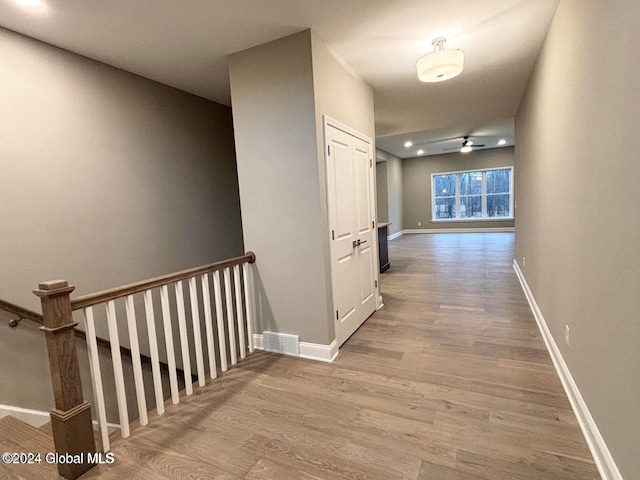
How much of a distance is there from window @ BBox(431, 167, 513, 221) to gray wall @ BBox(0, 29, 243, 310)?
9023 millimetres

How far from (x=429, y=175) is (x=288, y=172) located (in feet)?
31.4

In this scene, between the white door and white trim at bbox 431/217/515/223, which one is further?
white trim at bbox 431/217/515/223

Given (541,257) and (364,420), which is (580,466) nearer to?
(364,420)

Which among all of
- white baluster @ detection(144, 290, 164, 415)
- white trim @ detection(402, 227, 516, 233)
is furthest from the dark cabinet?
white trim @ detection(402, 227, 516, 233)

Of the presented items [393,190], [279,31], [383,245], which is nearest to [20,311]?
[279,31]

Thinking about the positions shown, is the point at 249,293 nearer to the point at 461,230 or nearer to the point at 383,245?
the point at 383,245

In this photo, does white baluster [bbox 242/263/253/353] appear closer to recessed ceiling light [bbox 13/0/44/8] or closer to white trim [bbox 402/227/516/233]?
recessed ceiling light [bbox 13/0/44/8]

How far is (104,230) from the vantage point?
2.86 meters

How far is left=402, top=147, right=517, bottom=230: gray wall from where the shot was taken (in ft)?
33.4

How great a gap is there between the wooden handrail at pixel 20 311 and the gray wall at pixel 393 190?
27.4 feet

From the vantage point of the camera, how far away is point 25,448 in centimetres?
179

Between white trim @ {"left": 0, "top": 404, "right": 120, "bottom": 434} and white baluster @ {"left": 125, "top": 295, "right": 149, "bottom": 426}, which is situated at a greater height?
white baluster @ {"left": 125, "top": 295, "right": 149, "bottom": 426}

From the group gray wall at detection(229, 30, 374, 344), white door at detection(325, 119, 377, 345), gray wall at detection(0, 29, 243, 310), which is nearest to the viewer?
gray wall at detection(0, 29, 243, 310)

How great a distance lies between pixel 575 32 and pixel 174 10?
96.6 inches
